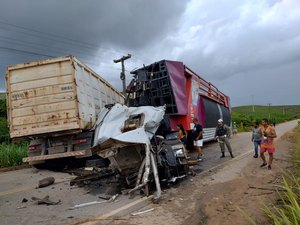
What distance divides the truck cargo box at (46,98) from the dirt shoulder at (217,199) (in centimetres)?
411

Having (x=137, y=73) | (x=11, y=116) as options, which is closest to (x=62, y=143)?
(x=11, y=116)

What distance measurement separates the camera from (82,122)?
1014 centimetres

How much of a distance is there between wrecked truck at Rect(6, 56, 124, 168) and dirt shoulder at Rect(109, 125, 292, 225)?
3.90 meters

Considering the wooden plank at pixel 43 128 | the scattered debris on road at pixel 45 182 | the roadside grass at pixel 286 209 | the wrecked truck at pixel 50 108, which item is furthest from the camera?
the wrecked truck at pixel 50 108

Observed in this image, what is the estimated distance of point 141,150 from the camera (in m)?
7.46

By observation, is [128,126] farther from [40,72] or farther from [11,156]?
[11,156]

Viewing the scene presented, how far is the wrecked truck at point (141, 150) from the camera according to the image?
22.9ft

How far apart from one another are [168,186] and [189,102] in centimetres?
513

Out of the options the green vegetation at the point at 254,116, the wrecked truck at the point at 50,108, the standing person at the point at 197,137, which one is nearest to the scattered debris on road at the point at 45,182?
the wrecked truck at the point at 50,108

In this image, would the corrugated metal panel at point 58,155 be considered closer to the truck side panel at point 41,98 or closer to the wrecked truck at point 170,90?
the truck side panel at point 41,98

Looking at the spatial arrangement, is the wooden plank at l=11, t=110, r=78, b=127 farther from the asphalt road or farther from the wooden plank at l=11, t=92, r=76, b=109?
the asphalt road

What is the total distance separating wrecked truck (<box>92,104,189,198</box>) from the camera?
6969mm

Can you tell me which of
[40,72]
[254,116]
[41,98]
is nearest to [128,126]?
[41,98]

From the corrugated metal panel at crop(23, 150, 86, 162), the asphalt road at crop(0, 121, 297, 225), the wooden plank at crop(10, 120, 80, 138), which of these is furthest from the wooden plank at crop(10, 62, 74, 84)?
the asphalt road at crop(0, 121, 297, 225)
